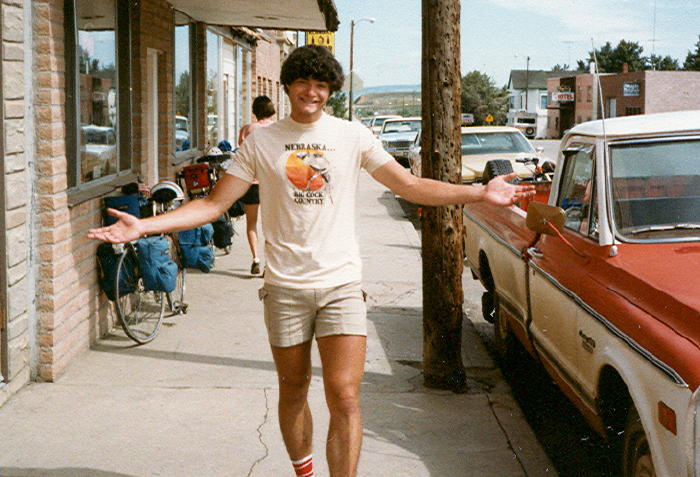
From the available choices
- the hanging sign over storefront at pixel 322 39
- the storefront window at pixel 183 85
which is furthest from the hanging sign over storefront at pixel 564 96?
the storefront window at pixel 183 85

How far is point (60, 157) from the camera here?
6.05m

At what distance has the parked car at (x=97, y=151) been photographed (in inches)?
280

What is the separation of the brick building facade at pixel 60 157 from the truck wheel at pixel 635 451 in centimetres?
350

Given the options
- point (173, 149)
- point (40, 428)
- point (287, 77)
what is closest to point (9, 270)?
point (40, 428)

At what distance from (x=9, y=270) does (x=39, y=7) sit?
5.27 feet

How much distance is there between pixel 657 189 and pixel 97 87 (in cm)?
467

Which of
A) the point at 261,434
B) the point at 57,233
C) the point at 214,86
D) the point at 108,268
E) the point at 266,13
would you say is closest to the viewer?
the point at 261,434

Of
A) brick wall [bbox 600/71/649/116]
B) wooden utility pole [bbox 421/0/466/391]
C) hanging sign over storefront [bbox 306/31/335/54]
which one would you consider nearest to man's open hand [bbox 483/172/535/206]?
wooden utility pole [bbox 421/0/466/391]

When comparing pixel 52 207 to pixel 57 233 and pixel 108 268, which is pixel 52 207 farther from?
pixel 108 268

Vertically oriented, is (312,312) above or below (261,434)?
above

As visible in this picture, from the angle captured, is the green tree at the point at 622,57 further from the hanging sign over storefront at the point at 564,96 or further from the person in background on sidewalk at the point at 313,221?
the person in background on sidewalk at the point at 313,221

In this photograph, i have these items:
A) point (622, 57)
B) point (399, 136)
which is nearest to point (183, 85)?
point (399, 136)

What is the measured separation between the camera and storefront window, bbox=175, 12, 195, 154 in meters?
11.9

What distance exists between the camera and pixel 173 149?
1078 centimetres
